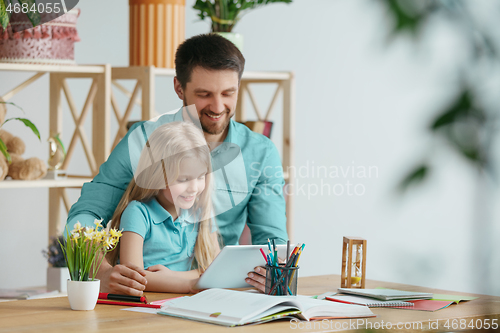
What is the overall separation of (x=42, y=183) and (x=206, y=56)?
907 millimetres

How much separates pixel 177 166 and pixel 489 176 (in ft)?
4.80

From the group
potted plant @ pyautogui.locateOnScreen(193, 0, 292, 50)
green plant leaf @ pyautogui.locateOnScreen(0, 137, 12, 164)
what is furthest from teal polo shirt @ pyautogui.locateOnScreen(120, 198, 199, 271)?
potted plant @ pyautogui.locateOnScreen(193, 0, 292, 50)

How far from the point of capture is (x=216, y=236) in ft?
5.72

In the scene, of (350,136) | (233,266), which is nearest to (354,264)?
(233,266)

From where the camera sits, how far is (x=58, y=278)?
2.35 m

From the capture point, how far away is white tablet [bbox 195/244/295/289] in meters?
1.34

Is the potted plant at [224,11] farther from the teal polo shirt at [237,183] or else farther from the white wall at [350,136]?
the teal polo shirt at [237,183]

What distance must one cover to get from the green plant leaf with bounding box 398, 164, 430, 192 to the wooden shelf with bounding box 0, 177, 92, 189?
2178 millimetres

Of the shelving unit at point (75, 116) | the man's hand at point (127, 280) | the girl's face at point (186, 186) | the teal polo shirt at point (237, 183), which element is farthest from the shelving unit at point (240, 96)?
the man's hand at point (127, 280)

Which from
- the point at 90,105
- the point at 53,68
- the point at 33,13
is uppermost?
the point at 33,13

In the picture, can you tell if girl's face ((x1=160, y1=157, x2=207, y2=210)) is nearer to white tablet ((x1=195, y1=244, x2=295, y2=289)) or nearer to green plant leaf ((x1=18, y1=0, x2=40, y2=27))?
white tablet ((x1=195, y1=244, x2=295, y2=289))

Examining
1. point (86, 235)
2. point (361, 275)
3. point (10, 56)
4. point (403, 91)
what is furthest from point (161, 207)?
point (403, 91)

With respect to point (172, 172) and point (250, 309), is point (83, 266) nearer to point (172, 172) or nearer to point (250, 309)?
point (250, 309)

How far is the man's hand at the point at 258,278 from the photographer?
4.57 feet
